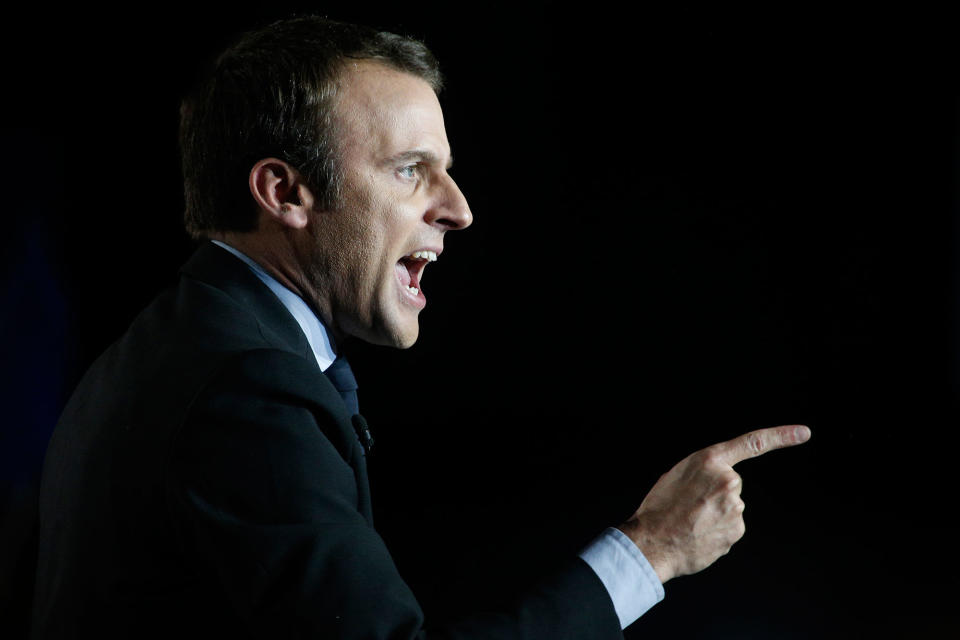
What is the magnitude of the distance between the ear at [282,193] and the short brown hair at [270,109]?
0.01 metres

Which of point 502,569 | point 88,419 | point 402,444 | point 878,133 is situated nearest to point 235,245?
point 88,419

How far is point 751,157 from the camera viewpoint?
7.39 feet

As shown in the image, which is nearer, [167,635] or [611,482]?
[167,635]

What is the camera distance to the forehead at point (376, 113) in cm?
139

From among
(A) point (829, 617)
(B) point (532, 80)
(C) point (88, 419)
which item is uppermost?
(B) point (532, 80)

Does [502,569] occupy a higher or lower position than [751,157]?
lower

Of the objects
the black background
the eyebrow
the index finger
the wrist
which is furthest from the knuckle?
the black background

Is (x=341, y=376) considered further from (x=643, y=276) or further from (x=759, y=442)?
(x=643, y=276)

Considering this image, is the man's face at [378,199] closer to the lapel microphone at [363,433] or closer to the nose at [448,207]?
the nose at [448,207]

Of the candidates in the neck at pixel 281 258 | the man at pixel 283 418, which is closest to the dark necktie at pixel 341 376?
the man at pixel 283 418

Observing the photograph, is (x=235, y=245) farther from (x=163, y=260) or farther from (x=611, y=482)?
(x=611, y=482)

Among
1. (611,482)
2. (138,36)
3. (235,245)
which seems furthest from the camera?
(611,482)

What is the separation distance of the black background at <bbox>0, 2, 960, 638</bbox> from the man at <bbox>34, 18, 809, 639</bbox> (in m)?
0.78

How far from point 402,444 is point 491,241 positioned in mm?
573
